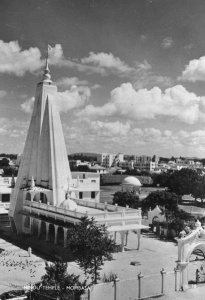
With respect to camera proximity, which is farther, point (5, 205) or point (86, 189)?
point (86, 189)

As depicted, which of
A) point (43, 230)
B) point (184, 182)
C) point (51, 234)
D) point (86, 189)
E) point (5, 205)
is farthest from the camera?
point (184, 182)

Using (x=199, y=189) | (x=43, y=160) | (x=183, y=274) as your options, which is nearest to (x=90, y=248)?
(x=183, y=274)

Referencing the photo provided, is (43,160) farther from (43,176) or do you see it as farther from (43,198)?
(43,198)

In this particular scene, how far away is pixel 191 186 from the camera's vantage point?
79000 mm

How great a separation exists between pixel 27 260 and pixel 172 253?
12435mm

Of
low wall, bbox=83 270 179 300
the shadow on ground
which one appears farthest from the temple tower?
low wall, bbox=83 270 179 300

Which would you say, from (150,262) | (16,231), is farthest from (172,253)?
(16,231)

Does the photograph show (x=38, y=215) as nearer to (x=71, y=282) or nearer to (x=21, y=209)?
(x=21, y=209)

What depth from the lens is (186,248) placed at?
23.3 m

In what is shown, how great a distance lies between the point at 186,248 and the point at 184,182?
5858cm

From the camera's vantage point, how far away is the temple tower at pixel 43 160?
1667 inches

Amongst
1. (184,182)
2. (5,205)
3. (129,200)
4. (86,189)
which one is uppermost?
(86,189)

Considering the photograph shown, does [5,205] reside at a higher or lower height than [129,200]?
lower

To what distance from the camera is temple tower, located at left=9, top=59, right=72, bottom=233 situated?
139 ft
